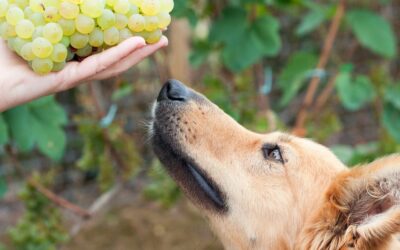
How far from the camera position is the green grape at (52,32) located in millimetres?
1671

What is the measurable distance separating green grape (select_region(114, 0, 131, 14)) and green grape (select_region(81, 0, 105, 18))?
54mm

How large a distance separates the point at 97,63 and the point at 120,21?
16 cm

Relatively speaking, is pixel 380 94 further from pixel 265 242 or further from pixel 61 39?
pixel 61 39

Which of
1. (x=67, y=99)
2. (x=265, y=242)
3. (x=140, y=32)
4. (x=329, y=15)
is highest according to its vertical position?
(x=140, y=32)

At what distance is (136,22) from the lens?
1.78m

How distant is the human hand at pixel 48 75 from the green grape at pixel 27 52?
56 millimetres

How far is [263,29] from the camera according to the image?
346 cm

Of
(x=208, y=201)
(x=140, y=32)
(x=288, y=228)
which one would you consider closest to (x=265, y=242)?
(x=288, y=228)

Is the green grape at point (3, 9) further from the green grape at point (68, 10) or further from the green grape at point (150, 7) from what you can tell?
the green grape at point (150, 7)

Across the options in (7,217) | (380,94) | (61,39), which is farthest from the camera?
(7,217)

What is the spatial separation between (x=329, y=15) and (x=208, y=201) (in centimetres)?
212

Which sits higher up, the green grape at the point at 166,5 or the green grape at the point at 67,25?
the green grape at the point at 166,5

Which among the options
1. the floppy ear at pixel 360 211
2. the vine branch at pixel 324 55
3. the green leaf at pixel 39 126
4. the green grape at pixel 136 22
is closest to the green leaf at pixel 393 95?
the vine branch at pixel 324 55

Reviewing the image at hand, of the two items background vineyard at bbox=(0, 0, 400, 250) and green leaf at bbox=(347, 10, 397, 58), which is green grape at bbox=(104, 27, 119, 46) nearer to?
background vineyard at bbox=(0, 0, 400, 250)
